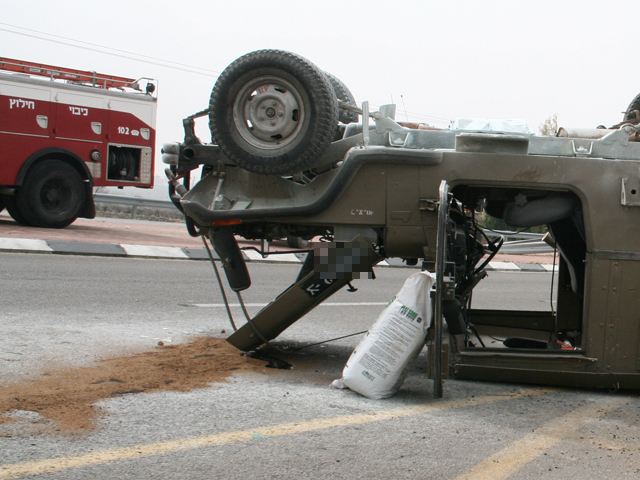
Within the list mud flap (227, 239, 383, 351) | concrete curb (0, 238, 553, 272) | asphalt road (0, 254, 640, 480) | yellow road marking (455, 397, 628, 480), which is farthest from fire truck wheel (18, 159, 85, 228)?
yellow road marking (455, 397, 628, 480)

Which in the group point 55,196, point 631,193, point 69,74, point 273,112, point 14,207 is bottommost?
point 14,207

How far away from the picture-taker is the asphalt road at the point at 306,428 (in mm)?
Answer: 2859

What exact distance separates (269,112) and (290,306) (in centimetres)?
131

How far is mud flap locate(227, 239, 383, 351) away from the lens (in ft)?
15.2

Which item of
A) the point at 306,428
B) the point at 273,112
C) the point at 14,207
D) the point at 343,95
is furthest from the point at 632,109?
the point at 14,207

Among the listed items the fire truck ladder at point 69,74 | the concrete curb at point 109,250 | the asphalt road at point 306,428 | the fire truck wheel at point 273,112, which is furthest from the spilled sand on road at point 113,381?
the fire truck ladder at point 69,74

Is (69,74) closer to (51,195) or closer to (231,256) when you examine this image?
(51,195)

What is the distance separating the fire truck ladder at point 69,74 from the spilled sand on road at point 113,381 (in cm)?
1123

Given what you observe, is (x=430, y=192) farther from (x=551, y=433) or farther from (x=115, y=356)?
(x=115, y=356)

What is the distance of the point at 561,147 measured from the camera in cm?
440

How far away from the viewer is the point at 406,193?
4.45 metres

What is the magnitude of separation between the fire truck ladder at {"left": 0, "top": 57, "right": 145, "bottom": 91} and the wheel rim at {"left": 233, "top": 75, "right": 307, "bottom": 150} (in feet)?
37.4

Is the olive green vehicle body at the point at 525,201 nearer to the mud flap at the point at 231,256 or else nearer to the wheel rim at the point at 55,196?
the mud flap at the point at 231,256

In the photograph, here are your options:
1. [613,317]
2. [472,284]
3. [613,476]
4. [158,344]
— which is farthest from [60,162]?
[613,476]
